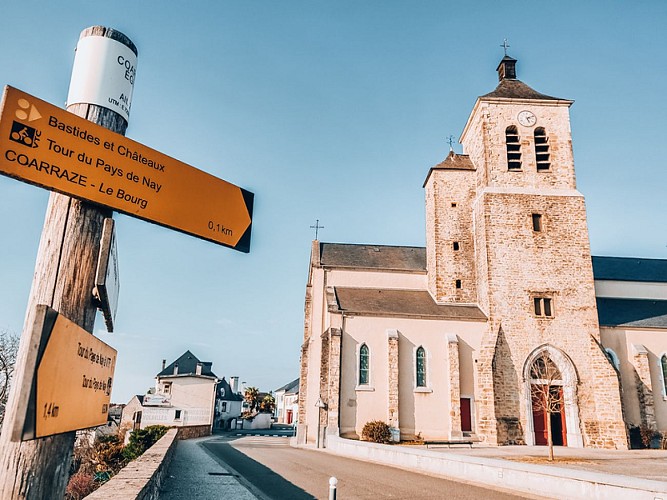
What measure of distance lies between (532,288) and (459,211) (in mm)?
7511

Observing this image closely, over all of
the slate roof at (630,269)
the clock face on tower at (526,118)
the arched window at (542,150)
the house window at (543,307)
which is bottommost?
the house window at (543,307)

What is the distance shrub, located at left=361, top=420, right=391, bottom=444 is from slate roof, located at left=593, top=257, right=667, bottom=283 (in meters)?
16.8

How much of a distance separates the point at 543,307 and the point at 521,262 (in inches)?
101

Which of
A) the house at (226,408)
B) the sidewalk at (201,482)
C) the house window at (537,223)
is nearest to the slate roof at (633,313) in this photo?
the house window at (537,223)

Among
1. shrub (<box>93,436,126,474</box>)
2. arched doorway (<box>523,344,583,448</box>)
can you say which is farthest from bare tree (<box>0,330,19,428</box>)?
arched doorway (<box>523,344,583,448</box>)

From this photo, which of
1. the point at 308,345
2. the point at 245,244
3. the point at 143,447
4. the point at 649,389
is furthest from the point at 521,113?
the point at 245,244

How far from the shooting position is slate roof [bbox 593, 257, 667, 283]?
3125 centimetres

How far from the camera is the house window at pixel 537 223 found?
2707 centimetres

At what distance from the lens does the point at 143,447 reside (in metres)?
19.5

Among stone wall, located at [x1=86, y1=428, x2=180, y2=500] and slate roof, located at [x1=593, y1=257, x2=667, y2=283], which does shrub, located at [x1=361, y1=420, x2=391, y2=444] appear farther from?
slate roof, located at [x1=593, y1=257, x2=667, y2=283]

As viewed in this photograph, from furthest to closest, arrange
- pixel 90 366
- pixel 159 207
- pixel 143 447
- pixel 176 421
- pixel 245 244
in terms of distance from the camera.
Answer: pixel 176 421
pixel 143 447
pixel 245 244
pixel 159 207
pixel 90 366

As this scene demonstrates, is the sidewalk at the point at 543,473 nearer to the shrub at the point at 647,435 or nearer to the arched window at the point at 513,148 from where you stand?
the shrub at the point at 647,435

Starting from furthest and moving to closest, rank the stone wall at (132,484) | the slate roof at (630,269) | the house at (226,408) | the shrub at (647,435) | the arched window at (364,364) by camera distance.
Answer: the house at (226,408), the slate roof at (630,269), the arched window at (364,364), the shrub at (647,435), the stone wall at (132,484)

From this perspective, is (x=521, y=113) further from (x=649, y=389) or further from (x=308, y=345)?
(x=308, y=345)
